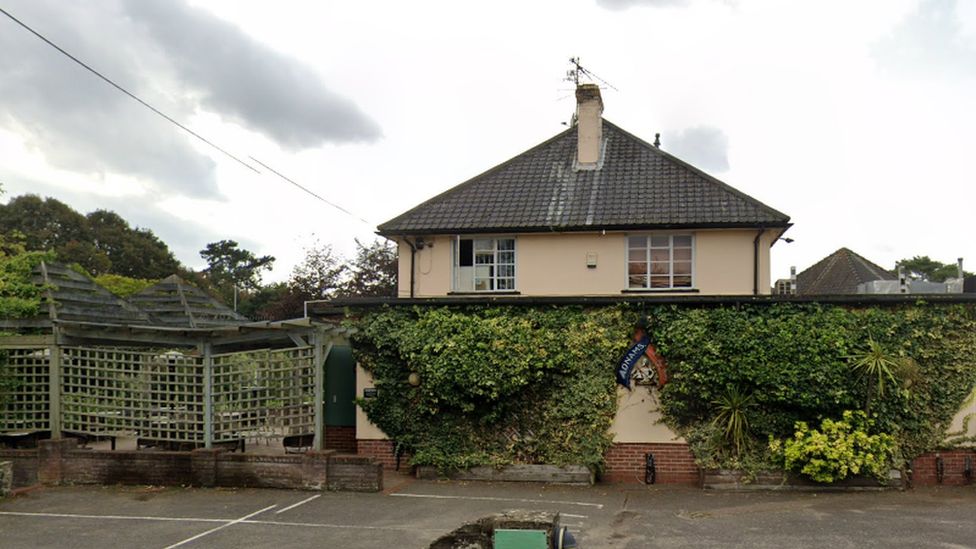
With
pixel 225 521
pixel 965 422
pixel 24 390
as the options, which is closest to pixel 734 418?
pixel 965 422

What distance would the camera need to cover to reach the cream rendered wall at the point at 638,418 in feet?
44.5

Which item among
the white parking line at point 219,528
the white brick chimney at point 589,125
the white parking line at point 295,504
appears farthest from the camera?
the white brick chimney at point 589,125

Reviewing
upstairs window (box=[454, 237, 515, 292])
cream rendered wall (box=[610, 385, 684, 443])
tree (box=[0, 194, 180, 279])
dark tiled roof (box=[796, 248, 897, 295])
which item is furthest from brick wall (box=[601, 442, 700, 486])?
tree (box=[0, 194, 180, 279])

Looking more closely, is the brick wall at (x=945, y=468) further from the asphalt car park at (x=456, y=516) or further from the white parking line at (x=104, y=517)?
the white parking line at (x=104, y=517)

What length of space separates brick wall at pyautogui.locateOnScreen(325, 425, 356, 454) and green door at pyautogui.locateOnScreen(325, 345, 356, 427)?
87mm

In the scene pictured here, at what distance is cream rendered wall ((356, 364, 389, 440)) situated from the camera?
47.2 ft

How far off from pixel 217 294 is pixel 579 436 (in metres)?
62.7

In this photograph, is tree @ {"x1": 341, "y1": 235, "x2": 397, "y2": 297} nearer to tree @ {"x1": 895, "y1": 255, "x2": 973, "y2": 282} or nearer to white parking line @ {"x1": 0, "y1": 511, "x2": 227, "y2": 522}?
white parking line @ {"x1": 0, "y1": 511, "x2": 227, "y2": 522}

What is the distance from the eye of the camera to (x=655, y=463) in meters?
13.5

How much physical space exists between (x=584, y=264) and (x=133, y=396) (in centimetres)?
1041

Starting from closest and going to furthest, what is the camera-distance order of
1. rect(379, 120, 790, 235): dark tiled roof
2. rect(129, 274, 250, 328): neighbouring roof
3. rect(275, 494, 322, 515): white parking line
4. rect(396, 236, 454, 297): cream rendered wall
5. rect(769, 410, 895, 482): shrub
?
1. rect(275, 494, 322, 515): white parking line
2. rect(769, 410, 895, 482): shrub
3. rect(379, 120, 790, 235): dark tiled roof
4. rect(129, 274, 250, 328): neighbouring roof
5. rect(396, 236, 454, 297): cream rendered wall

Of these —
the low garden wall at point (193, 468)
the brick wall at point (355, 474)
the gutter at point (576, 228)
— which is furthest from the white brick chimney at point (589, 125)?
the low garden wall at point (193, 468)

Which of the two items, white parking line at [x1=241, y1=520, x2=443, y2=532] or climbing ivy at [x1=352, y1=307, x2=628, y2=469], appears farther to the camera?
climbing ivy at [x1=352, y1=307, x2=628, y2=469]

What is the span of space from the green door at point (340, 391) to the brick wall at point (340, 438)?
87 mm
